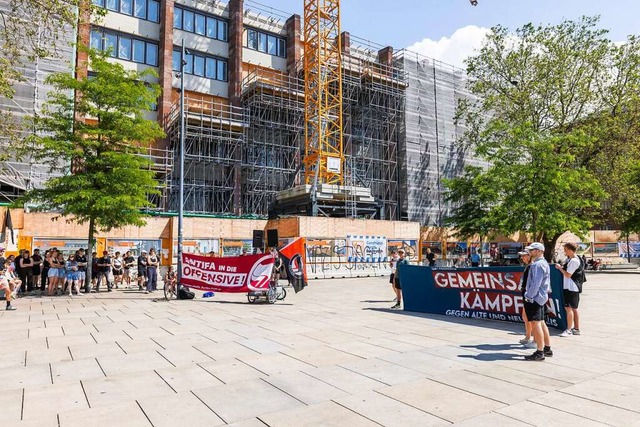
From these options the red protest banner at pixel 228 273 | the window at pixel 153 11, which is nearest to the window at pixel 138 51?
the window at pixel 153 11

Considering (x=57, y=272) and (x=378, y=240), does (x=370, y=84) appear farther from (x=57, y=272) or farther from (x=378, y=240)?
(x=57, y=272)

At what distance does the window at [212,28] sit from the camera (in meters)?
39.8

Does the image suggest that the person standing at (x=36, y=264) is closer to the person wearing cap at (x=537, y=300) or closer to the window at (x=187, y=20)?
the person wearing cap at (x=537, y=300)

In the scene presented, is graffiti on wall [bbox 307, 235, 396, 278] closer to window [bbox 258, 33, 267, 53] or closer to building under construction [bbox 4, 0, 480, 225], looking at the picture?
building under construction [bbox 4, 0, 480, 225]

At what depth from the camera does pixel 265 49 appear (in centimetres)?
4269

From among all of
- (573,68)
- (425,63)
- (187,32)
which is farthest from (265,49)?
(573,68)

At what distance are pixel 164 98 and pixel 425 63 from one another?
87.7ft

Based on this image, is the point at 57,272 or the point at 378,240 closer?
the point at 57,272

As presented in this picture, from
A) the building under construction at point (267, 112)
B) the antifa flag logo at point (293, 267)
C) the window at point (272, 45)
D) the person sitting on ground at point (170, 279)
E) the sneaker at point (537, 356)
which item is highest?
the window at point (272, 45)

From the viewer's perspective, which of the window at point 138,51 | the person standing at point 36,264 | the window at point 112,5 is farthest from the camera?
the window at point 138,51

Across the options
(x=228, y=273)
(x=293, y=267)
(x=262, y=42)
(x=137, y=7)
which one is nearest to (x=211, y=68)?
(x=262, y=42)

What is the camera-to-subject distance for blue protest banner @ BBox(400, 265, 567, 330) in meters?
9.08

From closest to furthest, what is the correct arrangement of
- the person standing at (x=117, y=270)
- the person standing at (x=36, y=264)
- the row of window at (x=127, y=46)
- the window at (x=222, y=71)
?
the person standing at (x=36, y=264), the person standing at (x=117, y=270), the row of window at (x=127, y=46), the window at (x=222, y=71)

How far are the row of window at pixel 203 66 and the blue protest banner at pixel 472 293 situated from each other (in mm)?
32553
